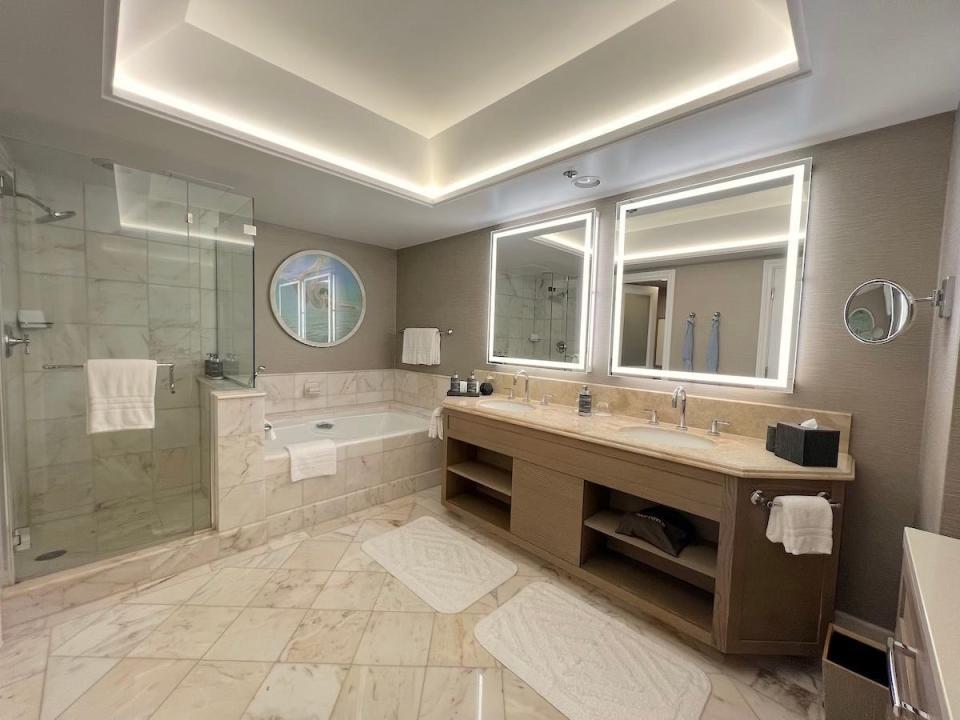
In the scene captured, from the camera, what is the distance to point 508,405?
2783 millimetres

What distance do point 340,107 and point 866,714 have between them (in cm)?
331

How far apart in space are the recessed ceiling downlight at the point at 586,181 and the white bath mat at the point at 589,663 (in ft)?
7.46


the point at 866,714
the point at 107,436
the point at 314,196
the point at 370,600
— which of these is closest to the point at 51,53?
the point at 314,196

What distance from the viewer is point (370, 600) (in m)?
1.88

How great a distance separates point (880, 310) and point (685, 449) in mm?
907

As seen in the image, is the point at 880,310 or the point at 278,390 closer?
the point at 880,310

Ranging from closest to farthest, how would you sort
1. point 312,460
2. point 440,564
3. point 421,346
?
point 440,564 → point 312,460 → point 421,346

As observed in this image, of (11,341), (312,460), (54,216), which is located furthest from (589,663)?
(54,216)

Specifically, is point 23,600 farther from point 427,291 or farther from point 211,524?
point 427,291

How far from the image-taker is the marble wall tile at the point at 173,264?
230 cm

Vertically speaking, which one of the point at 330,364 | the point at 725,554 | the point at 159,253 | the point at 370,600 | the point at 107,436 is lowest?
the point at 370,600

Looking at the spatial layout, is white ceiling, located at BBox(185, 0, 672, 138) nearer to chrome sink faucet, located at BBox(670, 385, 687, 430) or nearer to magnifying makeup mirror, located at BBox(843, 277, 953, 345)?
magnifying makeup mirror, located at BBox(843, 277, 953, 345)

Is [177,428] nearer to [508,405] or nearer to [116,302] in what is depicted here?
[116,302]

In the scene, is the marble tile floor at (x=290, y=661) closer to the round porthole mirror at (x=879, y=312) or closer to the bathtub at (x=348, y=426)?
the bathtub at (x=348, y=426)
